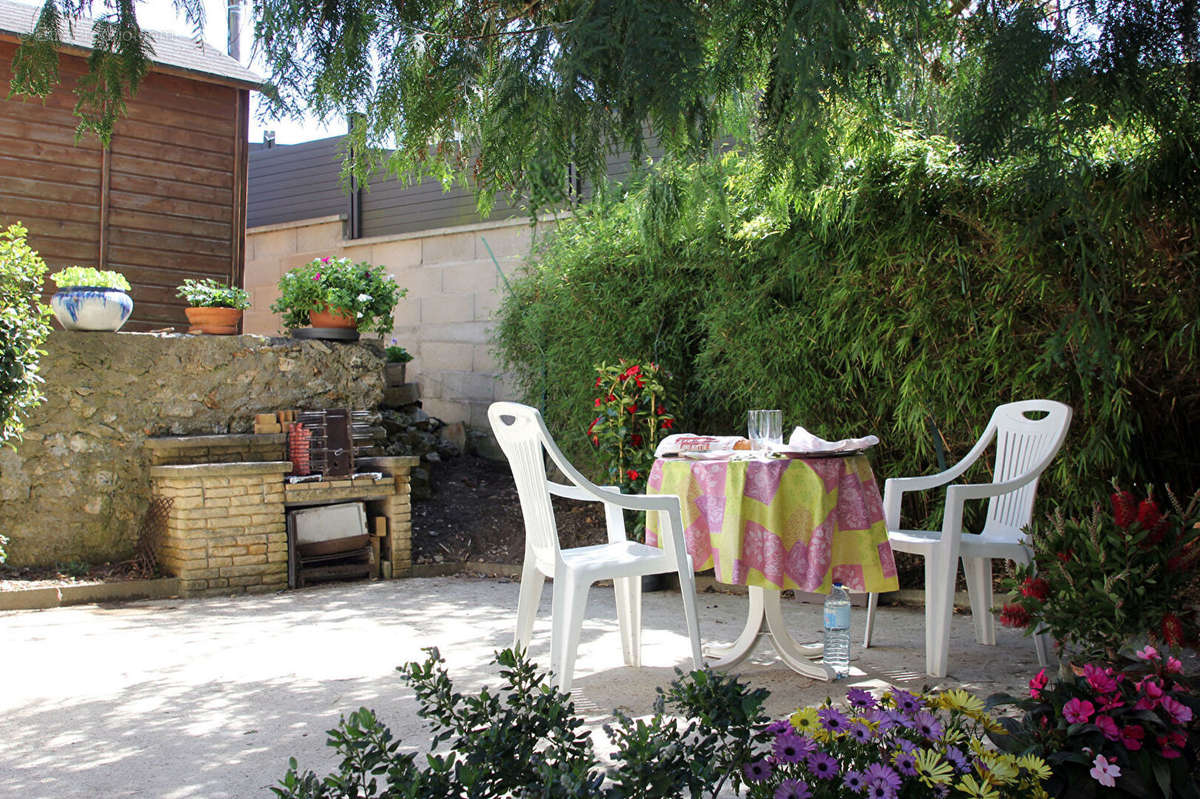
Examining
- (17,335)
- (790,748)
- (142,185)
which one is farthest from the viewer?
(142,185)

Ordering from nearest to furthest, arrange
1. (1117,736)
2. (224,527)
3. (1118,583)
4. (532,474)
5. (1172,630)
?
(1117,736) → (1172,630) → (1118,583) → (532,474) → (224,527)

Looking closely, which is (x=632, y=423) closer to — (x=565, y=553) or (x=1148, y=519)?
(x=565, y=553)

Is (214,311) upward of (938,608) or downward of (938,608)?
upward

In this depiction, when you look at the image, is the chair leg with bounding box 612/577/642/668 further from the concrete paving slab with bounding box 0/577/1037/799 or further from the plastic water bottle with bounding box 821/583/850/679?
the plastic water bottle with bounding box 821/583/850/679

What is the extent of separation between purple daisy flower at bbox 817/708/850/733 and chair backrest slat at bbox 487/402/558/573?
1.37 meters

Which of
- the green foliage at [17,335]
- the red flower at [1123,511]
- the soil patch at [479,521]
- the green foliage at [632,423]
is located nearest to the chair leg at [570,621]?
the red flower at [1123,511]

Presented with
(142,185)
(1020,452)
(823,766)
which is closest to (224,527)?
(142,185)

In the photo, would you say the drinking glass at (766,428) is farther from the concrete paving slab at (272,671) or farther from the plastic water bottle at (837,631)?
the concrete paving slab at (272,671)

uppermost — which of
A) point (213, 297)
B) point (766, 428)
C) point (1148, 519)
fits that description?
point (213, 297)

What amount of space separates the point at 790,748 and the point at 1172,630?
1426 millimetres

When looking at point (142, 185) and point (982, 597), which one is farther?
point (142, 185)

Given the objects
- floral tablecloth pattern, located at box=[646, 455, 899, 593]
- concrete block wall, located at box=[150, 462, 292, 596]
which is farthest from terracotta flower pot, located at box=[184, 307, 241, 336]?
floral tablecloth pattern, located at box=[646, 455, 899, 593]

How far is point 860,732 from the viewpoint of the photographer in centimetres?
188

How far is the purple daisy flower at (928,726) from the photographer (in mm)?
1854
